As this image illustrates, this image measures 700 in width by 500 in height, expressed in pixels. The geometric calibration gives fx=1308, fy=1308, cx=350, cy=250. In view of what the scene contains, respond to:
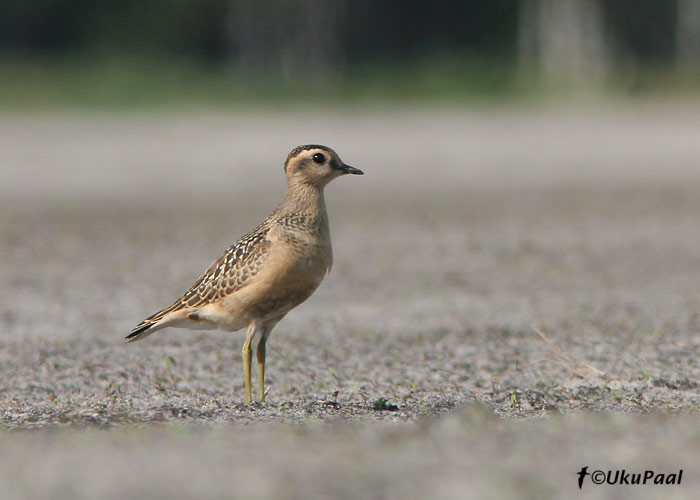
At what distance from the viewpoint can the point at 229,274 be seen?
640cm

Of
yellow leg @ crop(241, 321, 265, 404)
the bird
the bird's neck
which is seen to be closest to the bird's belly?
the bird

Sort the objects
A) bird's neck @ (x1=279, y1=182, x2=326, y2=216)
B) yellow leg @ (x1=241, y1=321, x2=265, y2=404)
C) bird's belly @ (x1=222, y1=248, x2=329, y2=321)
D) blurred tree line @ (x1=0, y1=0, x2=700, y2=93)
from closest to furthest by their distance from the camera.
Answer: bird's belly @ (x1=222, y1=248, x2=329, y2=321) < yellow leg @ (x1=241, y1=321, x2=265, y2=404) < bird's neck @ (x1=279, y1=182, x2=326, y2=216) < blurred tree line @ (x1=0, y1=0, x2=700, y2=93)

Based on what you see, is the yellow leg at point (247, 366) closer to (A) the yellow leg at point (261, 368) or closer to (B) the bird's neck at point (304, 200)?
(A) the yellow leg at point (261, 368)

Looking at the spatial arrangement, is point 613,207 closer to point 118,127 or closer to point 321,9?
point 118,127

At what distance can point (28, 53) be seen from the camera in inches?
1766

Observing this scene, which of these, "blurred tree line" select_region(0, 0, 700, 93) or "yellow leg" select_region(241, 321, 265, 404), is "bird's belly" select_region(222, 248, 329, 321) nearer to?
"yellow leg" select_region(241, 321, 265, 404)

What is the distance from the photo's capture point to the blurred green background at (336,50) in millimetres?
33312

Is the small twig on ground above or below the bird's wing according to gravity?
below

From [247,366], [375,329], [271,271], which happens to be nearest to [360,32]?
Result: [375,329]

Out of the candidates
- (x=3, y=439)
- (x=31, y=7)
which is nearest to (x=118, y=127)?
(x=3, y=439)

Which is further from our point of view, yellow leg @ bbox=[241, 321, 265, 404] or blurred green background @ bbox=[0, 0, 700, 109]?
blurred green background @ bbox=[0, 0, 700, 109]

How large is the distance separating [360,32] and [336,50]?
4169 mm

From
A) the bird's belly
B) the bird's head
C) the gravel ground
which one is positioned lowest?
the gravel ground

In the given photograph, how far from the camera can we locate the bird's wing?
6309 mm
